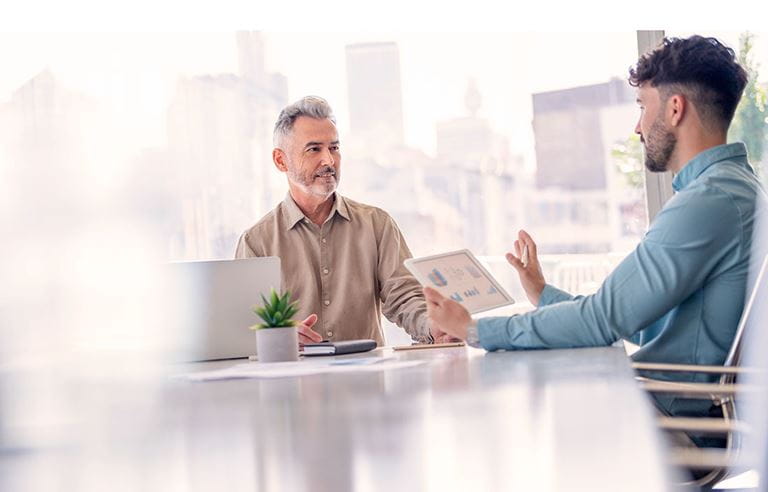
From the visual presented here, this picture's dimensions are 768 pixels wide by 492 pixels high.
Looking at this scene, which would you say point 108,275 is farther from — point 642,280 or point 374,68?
point 642,280

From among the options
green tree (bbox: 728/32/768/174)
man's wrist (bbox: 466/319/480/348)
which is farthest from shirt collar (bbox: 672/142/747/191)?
green tree (bbox: 728/32/768/174)

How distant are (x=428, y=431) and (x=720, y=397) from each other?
3.50 ft

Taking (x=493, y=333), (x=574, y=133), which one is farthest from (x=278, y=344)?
(x=574, y=133)

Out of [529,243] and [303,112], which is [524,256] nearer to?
[529,243]

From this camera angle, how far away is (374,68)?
545 centimetres

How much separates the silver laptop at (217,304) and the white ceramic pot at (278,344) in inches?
8.1

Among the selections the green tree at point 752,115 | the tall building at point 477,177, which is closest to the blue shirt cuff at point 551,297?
the green tree at point 752,115

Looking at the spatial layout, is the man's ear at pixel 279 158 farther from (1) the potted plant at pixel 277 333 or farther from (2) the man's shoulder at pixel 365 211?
(1) the potted plant at pixel 277 333

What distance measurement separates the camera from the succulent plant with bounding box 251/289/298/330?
8.61 feet

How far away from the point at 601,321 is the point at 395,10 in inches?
130

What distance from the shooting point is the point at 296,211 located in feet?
12.4

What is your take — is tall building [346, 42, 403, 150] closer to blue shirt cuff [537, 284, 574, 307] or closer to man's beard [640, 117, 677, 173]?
blue shirt cuff [537, 284, 574, 307]

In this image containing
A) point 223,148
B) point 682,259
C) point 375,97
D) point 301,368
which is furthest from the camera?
point 375,97

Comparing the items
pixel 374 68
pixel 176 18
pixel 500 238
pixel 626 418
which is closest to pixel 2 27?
pixel 176 18
